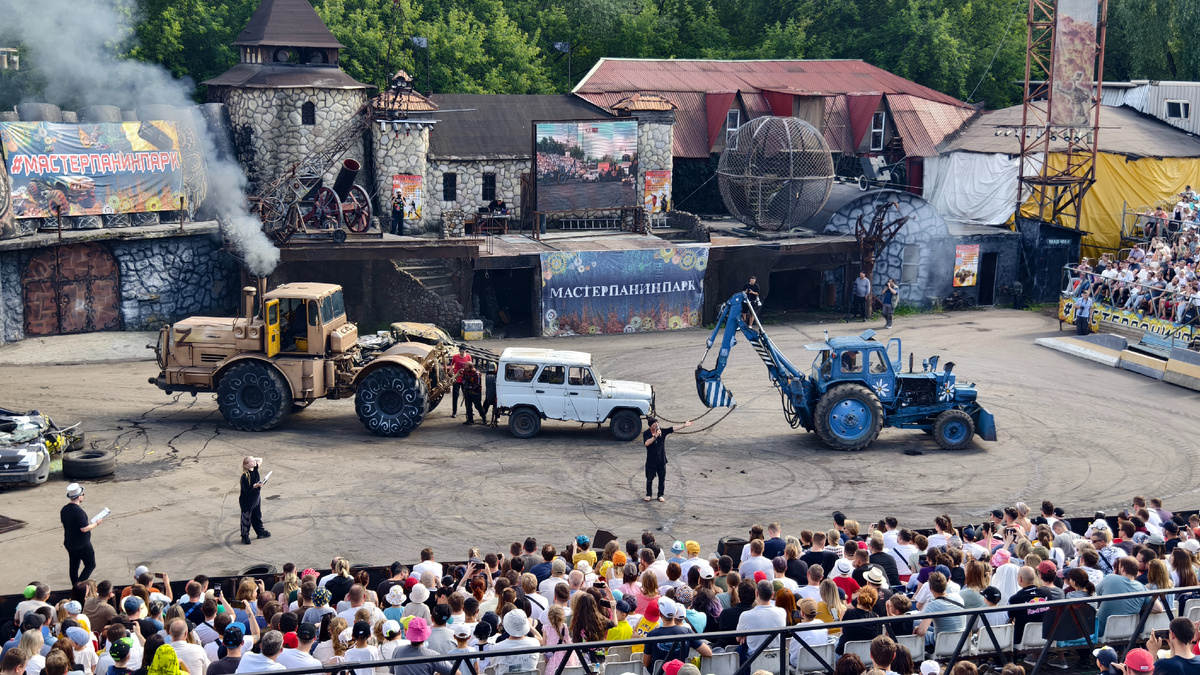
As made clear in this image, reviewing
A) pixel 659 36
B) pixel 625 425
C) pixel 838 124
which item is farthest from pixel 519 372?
pixel 659 36

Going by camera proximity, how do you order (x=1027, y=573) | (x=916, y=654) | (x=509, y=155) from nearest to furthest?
(x=916, y=654) < (x=1027, y=573) < (x=509, y=155)

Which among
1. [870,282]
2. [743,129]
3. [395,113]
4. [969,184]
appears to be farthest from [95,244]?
[969,184]

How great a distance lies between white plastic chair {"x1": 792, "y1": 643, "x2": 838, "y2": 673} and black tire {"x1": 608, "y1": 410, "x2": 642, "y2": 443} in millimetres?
12924

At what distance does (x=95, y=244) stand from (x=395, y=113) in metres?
9.41

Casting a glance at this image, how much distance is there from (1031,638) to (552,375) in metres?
13.0

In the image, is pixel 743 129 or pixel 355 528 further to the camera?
pixel 743 129

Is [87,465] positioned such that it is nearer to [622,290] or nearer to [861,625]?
[861,625]

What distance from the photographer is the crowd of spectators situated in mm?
9914

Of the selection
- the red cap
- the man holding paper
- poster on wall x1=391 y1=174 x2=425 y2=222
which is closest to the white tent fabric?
poster on wall x1=391 y1=174 x2=425 y2=222

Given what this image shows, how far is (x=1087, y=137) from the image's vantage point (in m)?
39.7

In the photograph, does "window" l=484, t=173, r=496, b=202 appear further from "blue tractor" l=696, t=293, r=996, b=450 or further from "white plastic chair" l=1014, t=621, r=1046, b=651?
"white plastic chair" l=1014, t=621, r=1046, b=651

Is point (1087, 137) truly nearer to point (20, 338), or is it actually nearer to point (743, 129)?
point (743, 129)

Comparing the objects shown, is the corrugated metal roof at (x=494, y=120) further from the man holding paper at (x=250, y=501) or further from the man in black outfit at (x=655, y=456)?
the man holding paper at (x=250, y=501)

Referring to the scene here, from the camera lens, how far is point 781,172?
37.5 metres
